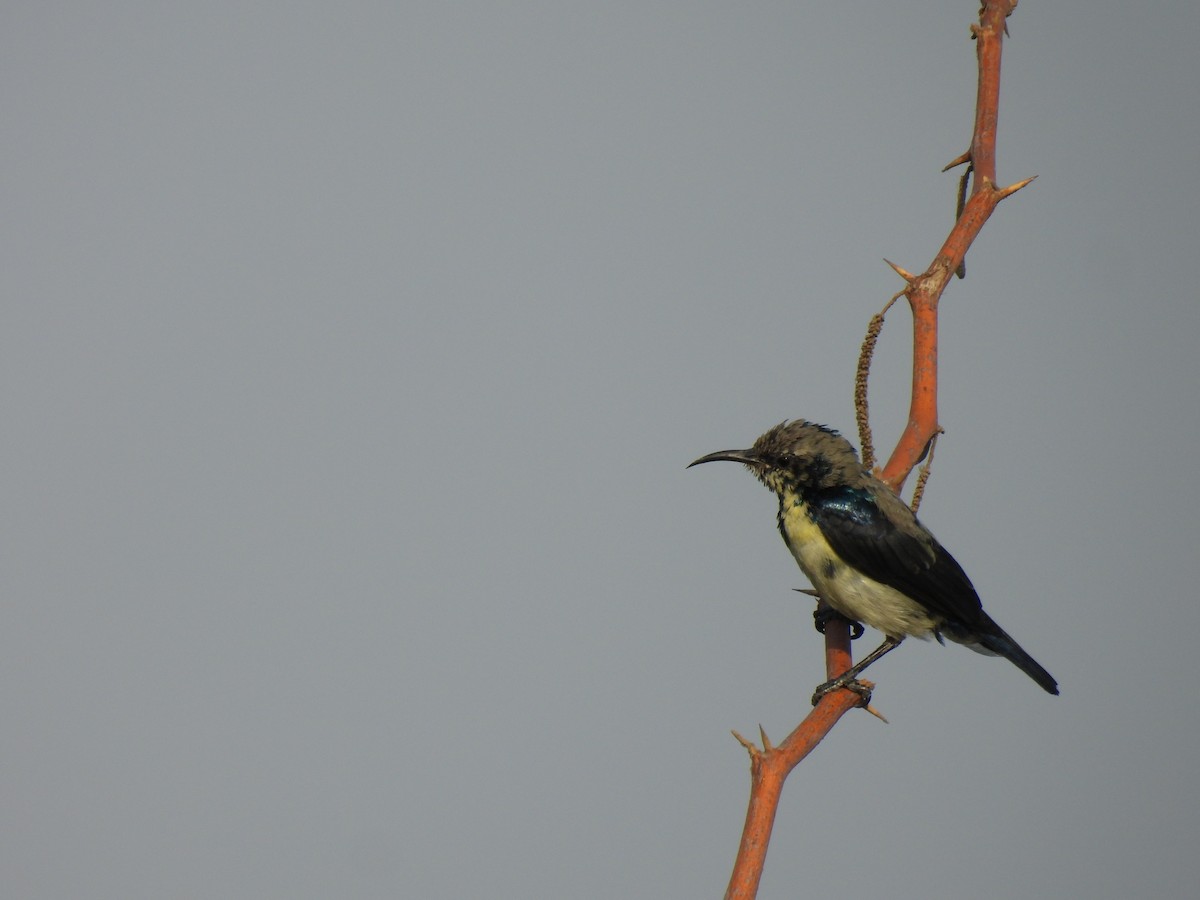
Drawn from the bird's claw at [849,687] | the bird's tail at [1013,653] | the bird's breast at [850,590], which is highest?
the bird's breast at [850,590]

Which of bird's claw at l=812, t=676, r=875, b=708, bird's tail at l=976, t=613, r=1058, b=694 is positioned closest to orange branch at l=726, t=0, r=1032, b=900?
bird's claw at l=812, t=676, r=875, b=708

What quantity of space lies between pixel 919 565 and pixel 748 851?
4.24ft

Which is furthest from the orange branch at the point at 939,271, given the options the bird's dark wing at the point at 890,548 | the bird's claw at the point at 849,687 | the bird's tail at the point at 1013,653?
the bird's tail at the point at 1013,653

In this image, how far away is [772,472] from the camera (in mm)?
3105

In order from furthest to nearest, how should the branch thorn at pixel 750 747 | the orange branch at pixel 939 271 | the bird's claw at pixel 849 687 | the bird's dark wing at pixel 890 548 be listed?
1. the bird's dark wing at pixel 890 548
2. the bird's claw at pixel 849 687
3. the orange branch at pixel 939 271
4. the branch thorn at pixel 750 747

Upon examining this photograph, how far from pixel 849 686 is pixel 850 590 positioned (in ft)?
1.82

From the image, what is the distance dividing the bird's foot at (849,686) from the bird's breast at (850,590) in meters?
0.38

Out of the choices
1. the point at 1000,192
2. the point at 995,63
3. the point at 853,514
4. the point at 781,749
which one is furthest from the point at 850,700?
the point at 995,63

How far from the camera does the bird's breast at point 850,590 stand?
2990 millimetres

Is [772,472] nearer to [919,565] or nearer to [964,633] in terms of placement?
[919,565]

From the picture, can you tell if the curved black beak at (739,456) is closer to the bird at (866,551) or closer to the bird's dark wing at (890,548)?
the bird at (866,551)

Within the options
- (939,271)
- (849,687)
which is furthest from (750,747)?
(939,271)

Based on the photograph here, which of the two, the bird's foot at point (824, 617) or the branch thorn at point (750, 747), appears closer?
the branch thorn at point (750, 747)

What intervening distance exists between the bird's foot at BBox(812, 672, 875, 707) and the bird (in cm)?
27
